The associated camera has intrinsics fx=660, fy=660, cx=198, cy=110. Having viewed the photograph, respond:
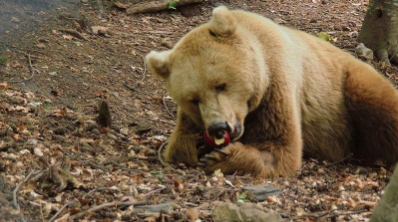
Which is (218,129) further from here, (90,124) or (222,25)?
(90,124)

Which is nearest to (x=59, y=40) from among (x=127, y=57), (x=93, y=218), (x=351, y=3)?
(x=127, y=57)

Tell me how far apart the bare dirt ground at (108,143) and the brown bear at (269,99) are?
27cm

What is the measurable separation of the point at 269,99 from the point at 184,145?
0.94 m

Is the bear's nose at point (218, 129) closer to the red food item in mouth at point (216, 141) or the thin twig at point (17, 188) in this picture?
the red food item in mouth at point (216, 141)

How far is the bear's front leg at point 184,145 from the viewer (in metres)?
6.47

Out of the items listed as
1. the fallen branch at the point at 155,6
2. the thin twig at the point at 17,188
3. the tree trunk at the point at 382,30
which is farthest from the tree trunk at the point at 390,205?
the fallen branch at the point at 155,6

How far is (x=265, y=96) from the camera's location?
6.38 m

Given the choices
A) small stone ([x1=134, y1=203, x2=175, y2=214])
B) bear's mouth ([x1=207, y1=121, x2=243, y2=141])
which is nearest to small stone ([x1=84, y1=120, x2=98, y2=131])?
bear's mouth ([x1=207, y1=121, x2=243, y2=141])

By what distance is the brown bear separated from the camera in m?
6.02

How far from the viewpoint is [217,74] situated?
5.93 metres

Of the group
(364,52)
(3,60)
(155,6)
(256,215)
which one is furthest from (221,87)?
(155,6)

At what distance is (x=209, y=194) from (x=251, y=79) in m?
1.38

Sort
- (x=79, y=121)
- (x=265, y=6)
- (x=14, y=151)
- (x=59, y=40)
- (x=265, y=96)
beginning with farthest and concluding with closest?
(x=265, y=6) → (x=59, y=40) → (x=79, y=121) → (x=265, y=96) → (x=14, y=151)

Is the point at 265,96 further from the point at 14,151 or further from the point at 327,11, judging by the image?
the point at 327,11
